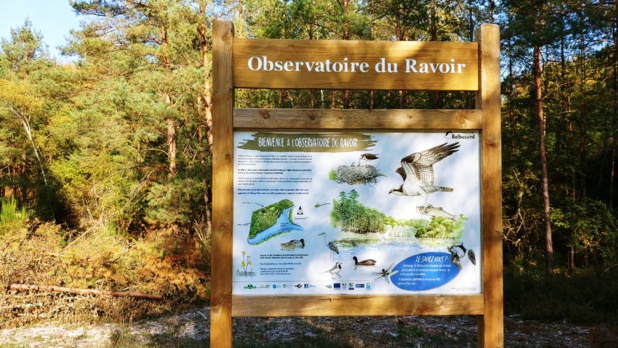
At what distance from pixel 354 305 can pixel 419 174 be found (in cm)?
119

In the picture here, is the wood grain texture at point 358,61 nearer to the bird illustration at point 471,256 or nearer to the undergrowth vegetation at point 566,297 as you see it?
the bird illustration at point 471,256

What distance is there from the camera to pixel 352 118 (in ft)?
12.1

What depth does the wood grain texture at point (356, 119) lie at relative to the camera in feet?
11.9

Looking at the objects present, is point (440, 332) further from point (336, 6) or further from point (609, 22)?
point (336, 6)

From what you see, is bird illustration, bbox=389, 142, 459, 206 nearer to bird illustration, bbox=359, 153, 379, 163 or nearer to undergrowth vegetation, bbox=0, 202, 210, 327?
bird illustration, bbox=359, 153, 379, 163

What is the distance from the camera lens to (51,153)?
28.8 meters

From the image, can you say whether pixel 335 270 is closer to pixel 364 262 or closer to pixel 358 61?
pixel 364 262

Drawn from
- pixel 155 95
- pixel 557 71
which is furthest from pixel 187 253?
pixel 557 71

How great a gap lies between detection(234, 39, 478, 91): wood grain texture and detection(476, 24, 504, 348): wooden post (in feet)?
0.36

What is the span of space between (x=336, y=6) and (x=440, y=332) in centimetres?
1530

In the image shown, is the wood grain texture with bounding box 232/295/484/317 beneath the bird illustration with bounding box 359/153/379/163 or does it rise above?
beneath

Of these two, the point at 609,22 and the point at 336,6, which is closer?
the point at 609,22

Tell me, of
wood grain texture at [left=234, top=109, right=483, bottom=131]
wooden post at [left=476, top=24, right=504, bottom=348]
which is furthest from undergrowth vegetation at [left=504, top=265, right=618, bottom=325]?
wood grain texture at [left=234, top=109, right=483, bottom=131]

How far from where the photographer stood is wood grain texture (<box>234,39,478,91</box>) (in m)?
3.73
